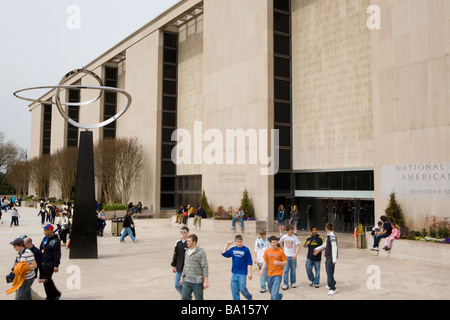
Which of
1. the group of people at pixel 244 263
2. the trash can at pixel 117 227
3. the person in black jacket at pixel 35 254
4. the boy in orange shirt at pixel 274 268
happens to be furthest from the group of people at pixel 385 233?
the trash can at pixel 117 227

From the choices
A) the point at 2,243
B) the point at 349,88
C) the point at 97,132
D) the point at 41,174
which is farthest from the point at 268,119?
the point at 41,174

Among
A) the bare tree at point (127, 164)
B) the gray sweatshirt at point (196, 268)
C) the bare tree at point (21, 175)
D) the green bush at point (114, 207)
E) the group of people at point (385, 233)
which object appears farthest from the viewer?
the bare tree at point (21, 175)

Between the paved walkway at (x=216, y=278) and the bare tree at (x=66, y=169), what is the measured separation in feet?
121

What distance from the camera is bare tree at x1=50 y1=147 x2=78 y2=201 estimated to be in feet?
174

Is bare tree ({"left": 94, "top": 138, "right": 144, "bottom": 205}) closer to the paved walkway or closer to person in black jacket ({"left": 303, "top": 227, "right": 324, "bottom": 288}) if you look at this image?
the paved walkway

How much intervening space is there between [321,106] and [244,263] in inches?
745

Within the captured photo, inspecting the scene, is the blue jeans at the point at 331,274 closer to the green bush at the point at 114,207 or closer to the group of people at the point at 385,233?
the group of people at the point at 385,233

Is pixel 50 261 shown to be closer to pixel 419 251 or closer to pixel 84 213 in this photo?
pixel 84 213

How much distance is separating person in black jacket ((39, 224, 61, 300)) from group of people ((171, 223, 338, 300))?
278 centimetres

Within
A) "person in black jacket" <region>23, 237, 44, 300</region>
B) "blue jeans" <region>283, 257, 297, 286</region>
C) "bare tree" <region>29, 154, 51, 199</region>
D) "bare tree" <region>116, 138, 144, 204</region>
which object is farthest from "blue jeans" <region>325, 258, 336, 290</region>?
"bare tree" <region>29, 154, 51, 199</region>

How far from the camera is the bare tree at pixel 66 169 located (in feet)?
174

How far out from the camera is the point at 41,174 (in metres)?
62.1

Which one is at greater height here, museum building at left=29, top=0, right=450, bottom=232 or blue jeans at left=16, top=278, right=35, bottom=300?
museum building at left=29, top=0, right=450, bottom=232
